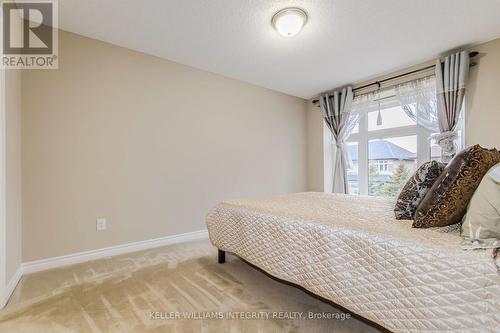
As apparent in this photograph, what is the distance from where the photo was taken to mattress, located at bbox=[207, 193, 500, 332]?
3.00 feet

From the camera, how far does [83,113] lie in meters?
2.59

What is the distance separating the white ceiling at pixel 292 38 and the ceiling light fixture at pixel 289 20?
56 millimetres

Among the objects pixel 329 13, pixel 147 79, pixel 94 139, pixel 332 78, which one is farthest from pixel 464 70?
pixel 94 139

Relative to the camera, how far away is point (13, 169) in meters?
2.01

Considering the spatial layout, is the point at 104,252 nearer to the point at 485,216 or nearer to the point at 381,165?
the point at 485,216

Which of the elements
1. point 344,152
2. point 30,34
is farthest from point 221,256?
point 30,34

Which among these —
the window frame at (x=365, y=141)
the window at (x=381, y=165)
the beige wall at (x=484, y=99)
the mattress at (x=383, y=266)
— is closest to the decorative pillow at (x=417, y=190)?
the mattress at (x=383, y=266)

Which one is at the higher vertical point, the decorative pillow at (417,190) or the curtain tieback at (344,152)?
the curtain tieback at (344,152)

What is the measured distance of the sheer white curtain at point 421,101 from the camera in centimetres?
304

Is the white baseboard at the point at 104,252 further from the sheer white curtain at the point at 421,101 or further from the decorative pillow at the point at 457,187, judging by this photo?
the sheer white curtain at the point at 421,101

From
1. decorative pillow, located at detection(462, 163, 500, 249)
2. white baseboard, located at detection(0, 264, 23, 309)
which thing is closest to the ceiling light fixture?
decorative pillow, located at detection(462, 163, 500, 249)

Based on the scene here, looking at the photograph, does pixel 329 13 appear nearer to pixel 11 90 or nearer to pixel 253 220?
pixel 253 220

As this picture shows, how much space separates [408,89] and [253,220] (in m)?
2.90

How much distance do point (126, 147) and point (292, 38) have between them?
2254 mm
